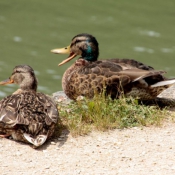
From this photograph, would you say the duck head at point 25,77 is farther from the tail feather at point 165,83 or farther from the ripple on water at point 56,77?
the ripple on water at point 56,77

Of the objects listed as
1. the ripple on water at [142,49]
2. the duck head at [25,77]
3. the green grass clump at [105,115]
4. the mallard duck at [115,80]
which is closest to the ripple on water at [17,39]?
the ripple on water at [142,49]

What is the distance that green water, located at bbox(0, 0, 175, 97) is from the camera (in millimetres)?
16484

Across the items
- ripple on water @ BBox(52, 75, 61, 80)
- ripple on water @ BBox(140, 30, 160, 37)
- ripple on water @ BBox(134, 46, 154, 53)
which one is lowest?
ripple on water @ BBox(52, 75, 61, 80)

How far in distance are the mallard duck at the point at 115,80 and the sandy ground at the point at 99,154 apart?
100cm

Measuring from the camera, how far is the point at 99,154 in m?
7.43

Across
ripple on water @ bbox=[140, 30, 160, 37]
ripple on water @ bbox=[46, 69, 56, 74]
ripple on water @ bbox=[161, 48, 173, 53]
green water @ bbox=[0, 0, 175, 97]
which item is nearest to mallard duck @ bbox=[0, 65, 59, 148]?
green water @ bbox=[0, 0, 175, 97]

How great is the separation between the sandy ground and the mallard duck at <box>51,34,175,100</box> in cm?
100

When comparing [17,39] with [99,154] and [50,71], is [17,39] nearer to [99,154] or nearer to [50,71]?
[50,71]

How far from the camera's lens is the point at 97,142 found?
773 cm

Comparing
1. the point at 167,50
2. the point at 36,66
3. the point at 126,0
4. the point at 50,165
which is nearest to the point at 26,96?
the point at 50,165

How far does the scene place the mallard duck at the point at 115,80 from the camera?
29.3 feet

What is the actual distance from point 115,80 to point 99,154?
1737 millimetres

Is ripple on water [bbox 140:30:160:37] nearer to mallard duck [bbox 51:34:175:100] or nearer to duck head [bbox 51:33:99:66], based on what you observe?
duck head [bbox 51:33:99:66]

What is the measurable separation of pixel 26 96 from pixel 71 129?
0.66m
